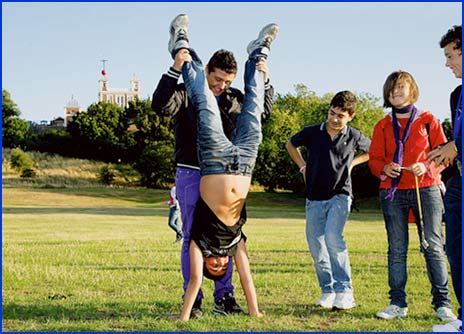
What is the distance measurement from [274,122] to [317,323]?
38585 mm

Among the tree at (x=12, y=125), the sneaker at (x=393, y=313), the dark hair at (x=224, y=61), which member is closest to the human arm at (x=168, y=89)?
the dark hair at (x=224, y=61)

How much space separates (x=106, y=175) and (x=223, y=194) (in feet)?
141

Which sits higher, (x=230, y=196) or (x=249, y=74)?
(x=249, y=74)

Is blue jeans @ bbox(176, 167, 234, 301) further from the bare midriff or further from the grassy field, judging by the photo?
the grassy field

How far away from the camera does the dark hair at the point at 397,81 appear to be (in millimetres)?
5172

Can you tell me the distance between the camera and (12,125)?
50.2 metres

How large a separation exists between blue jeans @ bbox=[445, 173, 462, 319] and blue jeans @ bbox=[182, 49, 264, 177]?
1530mm

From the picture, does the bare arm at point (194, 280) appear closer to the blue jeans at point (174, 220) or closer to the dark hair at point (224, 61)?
the dark hair at point (224, 61)

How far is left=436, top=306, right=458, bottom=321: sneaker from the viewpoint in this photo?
16.2ft

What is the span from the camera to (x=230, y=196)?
4.85m

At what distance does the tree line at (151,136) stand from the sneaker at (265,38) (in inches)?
1391

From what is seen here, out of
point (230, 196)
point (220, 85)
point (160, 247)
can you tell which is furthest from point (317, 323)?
point (160, 247)

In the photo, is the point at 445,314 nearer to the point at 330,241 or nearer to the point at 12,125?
the point at 330,241

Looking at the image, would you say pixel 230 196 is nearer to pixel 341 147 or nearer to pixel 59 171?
pixel 341 147
